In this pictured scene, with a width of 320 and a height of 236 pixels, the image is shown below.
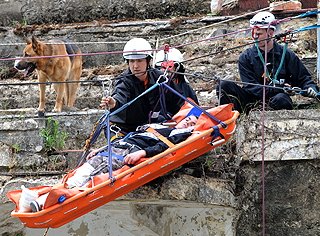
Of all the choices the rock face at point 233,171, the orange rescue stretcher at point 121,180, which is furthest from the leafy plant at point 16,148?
the orange rescue stretcher at point 121,180

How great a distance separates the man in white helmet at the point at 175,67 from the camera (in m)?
6.76

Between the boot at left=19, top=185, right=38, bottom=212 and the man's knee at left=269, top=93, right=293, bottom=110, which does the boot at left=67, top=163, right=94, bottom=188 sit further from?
the man's knee at left=269, top=93, right=293, bottom=110

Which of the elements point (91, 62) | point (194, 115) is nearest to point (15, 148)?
point (194, 115)

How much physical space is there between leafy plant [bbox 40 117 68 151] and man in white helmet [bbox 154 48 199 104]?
1.13m

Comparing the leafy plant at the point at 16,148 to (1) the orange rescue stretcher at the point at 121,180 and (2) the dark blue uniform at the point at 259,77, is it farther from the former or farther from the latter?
(2) the dark blue uniform at the point at 259,77

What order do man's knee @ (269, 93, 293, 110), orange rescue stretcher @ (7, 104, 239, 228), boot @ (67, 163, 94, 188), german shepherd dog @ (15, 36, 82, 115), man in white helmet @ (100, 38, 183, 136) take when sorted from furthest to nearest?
german shepherd dog @ (15, 36, 82, 115) → man's knee @ (269, 93, 293, 110) → man in white helmet @ (100, 38, 183, 136) → boot @ (67, 163, 94, 188) → orange rescue stretcher @ (7, 104, 239, 228)

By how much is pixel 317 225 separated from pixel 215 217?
91 centimetres

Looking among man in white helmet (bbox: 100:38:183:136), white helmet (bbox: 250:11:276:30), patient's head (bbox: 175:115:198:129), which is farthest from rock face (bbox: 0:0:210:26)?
patient's head (bbox: 175:115:198:129)

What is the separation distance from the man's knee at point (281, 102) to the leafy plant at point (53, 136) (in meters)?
2.01

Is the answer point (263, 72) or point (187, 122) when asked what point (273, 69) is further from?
point (187, 122)

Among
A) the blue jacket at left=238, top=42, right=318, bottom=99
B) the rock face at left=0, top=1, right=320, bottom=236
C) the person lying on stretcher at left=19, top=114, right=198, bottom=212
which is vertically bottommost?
the rock face at left=0, top=1, right=320, bottom=236

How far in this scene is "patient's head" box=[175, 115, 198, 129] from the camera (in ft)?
20.3

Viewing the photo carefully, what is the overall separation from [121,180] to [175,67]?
1.75m

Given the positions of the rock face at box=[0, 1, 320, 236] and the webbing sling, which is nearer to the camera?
the webbing sling
